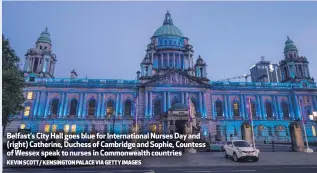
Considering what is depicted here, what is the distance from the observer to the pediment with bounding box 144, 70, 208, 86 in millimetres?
49375

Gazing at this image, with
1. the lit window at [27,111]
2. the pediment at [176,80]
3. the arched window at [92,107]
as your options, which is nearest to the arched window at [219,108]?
the pediment at [176,80]

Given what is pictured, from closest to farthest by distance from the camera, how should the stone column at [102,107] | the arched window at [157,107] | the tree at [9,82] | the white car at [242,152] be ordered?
1. the white car at [242,152]
2. the tree at [9,82]
3. the stone column at [102,107]
4. the arched window at [157,107]

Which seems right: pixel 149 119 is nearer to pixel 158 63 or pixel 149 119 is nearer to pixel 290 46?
pixel 158 63

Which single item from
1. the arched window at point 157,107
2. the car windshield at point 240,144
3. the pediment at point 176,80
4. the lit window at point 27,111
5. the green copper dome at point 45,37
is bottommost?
the car windshield at point 240,144

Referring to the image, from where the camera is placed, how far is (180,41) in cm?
6575

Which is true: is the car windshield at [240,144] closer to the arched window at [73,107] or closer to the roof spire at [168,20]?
the arched window at [73,107]

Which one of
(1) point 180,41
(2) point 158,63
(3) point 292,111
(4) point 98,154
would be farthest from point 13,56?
(3) point 292,111

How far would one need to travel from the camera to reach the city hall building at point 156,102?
45.8 meters

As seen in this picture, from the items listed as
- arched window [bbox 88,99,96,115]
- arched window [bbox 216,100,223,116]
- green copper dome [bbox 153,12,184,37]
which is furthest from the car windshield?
green copper dome [bbox 153,12,184,37]

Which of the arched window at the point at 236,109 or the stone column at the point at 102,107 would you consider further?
the arched window at the point at 236,109

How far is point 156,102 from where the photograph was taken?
161 feet

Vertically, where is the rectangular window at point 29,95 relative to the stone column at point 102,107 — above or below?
above

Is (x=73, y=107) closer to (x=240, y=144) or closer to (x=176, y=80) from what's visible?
(x=176, y=80)

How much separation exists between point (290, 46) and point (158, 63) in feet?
126
